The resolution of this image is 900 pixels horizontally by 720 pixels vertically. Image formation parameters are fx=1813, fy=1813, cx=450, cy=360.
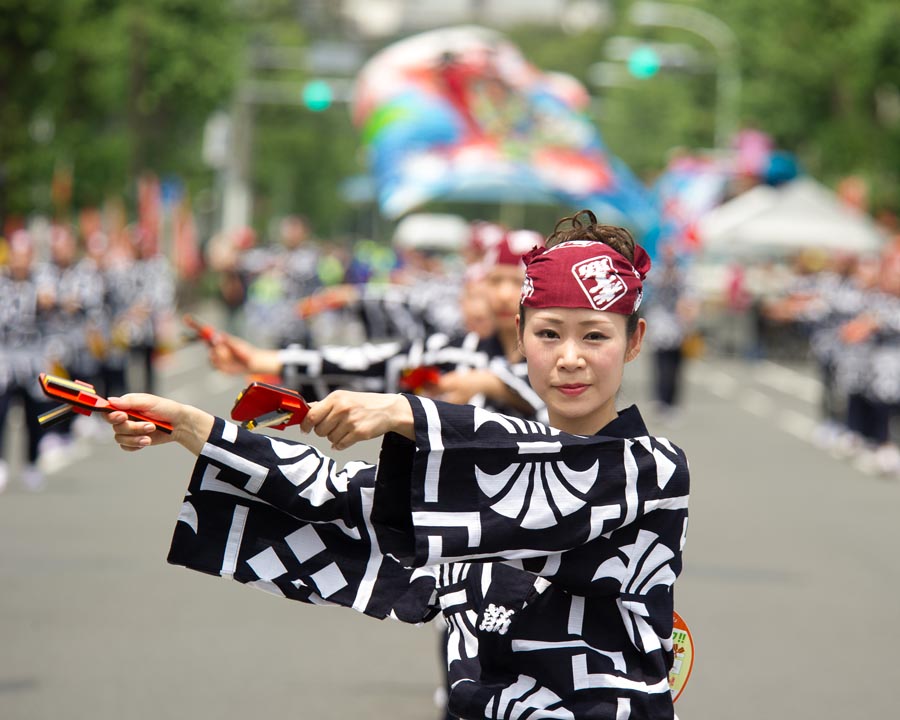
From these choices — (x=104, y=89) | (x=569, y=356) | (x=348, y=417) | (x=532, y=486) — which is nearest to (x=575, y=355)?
(x=569, y=356)

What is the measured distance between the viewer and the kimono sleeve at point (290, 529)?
123 inches

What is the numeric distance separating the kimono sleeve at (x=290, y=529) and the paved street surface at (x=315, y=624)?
3252mm

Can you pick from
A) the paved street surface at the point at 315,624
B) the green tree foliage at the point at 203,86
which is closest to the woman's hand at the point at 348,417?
the paved street surface at the point at 315,624

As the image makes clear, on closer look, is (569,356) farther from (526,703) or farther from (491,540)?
(526,703)

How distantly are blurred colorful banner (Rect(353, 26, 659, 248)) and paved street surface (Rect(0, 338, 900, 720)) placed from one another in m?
20.3

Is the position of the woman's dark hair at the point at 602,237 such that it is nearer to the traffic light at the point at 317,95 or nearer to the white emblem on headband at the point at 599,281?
the white emblem on headband at the point at 599,281

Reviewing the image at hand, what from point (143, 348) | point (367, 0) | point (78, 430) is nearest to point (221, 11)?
point (143, 348)

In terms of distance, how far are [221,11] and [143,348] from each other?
56.4ft

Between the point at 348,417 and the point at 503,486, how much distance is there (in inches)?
14.8

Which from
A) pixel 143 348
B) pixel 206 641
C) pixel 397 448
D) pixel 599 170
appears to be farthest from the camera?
pixel 599 170

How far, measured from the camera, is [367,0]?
438 ft

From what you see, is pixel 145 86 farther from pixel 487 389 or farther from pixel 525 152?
pixel 487 389

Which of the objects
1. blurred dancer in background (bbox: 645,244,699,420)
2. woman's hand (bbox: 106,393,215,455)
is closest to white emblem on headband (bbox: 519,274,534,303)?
woman's hand (bbox: 106,393,215,455)

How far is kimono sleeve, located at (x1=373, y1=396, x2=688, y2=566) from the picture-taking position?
297 cm
